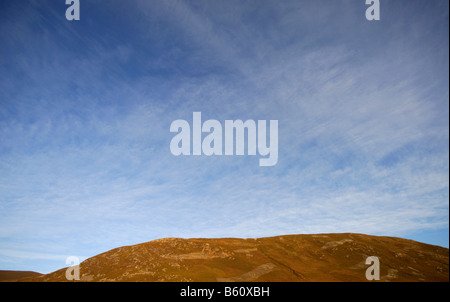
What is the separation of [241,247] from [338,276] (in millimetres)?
19967

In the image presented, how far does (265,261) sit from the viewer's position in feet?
177

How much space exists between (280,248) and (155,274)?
92.4 feet

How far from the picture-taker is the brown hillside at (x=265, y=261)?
47688mm

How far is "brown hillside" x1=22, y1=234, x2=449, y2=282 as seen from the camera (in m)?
47.7

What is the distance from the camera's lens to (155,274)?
46406 millimetres

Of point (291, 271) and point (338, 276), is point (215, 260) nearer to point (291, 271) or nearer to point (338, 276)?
point (291, 271)

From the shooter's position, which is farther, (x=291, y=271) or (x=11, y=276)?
(x=11, y=276)
